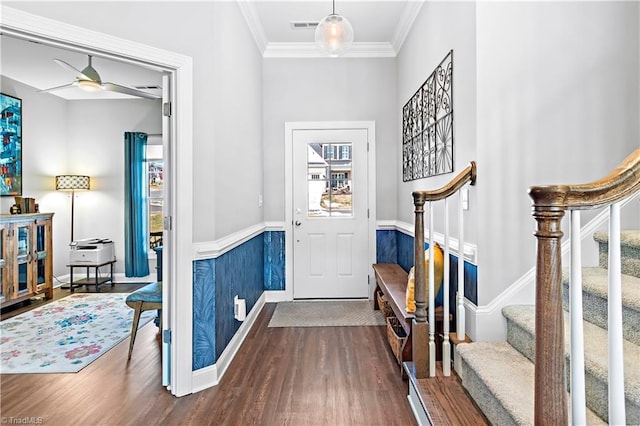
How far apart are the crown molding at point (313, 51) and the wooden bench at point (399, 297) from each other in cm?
249

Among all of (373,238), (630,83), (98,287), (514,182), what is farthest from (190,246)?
(98,287)

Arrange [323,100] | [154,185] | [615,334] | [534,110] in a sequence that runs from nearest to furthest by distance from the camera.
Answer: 1. [615,334]
2. [534,110]
3. [323,100]
4. [154,185]

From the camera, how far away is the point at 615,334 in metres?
0.84

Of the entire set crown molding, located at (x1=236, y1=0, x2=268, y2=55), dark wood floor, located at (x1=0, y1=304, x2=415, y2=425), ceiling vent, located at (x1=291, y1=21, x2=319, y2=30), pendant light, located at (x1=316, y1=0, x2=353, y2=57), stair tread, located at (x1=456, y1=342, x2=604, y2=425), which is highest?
ceiling vent, located at (x1=291, y1=21, x2=319, y2=30)

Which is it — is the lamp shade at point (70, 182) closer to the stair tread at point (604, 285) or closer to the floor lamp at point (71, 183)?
the floor lamp at point (71, 183)

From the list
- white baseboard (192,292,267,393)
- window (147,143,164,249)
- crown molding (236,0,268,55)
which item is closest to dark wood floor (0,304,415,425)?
white baseboard (192,292,267,393)

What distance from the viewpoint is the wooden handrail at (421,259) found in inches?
76.5

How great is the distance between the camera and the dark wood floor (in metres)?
2.02

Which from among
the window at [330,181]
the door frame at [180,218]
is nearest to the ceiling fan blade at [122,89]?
A: the door frame at [180,218]

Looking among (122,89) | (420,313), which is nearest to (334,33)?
(420,313)

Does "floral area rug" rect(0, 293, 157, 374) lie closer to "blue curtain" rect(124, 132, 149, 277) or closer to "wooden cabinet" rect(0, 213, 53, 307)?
"wooden cabinet" rect(0, 213, 53, 307)

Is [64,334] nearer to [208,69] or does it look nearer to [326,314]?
[326,314]

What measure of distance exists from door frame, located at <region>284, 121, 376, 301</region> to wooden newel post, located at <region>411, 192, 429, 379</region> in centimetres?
Answer: 223

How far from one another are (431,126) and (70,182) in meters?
5.13
